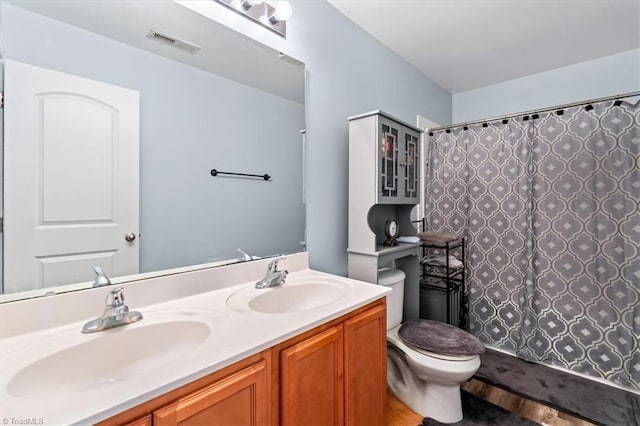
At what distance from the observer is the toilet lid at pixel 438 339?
149cm

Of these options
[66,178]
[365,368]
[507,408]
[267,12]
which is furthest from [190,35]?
[507,408]

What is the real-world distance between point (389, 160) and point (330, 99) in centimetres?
50

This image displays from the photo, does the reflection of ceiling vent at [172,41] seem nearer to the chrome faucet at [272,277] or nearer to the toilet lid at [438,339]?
the chrome faucet at [272,277]

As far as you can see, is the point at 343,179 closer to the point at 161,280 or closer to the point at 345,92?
the point at 345,92

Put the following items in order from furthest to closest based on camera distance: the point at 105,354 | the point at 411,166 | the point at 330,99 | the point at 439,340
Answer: the point at 411,166
the point at 330,99
the point at 439,340
the point at 105,354

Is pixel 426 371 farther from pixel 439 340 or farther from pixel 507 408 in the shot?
pixel 507 408

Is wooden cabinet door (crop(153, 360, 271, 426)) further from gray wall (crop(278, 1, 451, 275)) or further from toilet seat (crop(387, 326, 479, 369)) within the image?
toilet seat (crop(387, 326, 479, 369))

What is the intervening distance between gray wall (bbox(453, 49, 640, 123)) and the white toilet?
210 centimetres

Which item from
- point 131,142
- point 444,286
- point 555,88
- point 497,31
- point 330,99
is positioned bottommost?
point 444,286

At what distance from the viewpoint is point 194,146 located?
3.97 ft

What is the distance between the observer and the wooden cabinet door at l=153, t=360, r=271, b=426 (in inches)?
25.5

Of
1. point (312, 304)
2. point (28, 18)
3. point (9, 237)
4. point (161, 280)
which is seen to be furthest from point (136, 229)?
point (312, 304)

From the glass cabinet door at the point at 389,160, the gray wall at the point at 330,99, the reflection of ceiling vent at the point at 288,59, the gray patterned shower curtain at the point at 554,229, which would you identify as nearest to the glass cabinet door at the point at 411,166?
the glass cabinet door at the point at 389,160

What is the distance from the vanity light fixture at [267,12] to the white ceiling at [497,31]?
0.48m
